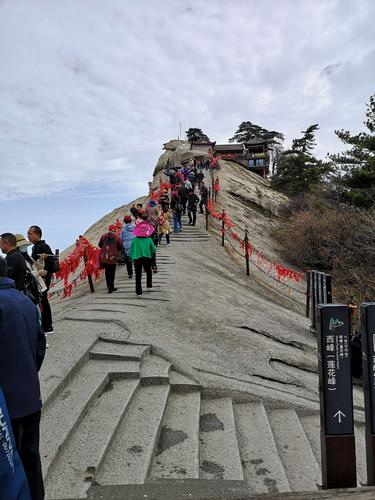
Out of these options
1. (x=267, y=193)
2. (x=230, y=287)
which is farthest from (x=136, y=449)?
(x=267, y=193)

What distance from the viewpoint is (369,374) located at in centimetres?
320

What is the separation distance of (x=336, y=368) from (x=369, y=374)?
10.3 inches

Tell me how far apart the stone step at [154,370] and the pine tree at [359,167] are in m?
15.9

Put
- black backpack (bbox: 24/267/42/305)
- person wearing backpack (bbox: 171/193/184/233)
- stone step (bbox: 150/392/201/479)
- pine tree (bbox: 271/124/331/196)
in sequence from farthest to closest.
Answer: pine tree (bbox: 271/124/331/196), person wearing backpack (bbox: 171/193/184/233), black backpack (bbox: 24/267/42/305), stone step (bbox: 150/392/201/479)

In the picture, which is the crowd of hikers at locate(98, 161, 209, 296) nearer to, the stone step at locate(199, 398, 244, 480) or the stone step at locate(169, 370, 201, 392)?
the stone step at locate(169, 370, 201, 392)

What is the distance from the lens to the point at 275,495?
8.87 ft

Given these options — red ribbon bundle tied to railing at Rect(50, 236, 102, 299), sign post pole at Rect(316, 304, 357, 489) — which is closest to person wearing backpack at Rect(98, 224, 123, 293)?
red ribbon bundle tied to railing at Rect(50, 236, 102, 299)

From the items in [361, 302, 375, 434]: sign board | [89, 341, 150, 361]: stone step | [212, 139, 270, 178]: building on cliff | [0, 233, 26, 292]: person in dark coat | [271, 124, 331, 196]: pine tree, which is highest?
[212, 139, 270, 178]: building on cliff

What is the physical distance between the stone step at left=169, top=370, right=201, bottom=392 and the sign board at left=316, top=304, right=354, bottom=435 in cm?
215

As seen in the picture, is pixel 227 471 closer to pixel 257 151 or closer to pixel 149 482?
pixel 149 482

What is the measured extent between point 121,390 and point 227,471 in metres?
1.54

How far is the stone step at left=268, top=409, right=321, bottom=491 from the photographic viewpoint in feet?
12.3

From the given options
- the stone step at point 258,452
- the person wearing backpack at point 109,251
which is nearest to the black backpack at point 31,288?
the stone step at point 258,452

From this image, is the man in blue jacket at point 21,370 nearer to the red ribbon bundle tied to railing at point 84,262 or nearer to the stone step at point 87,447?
the stone step at point 87,447
